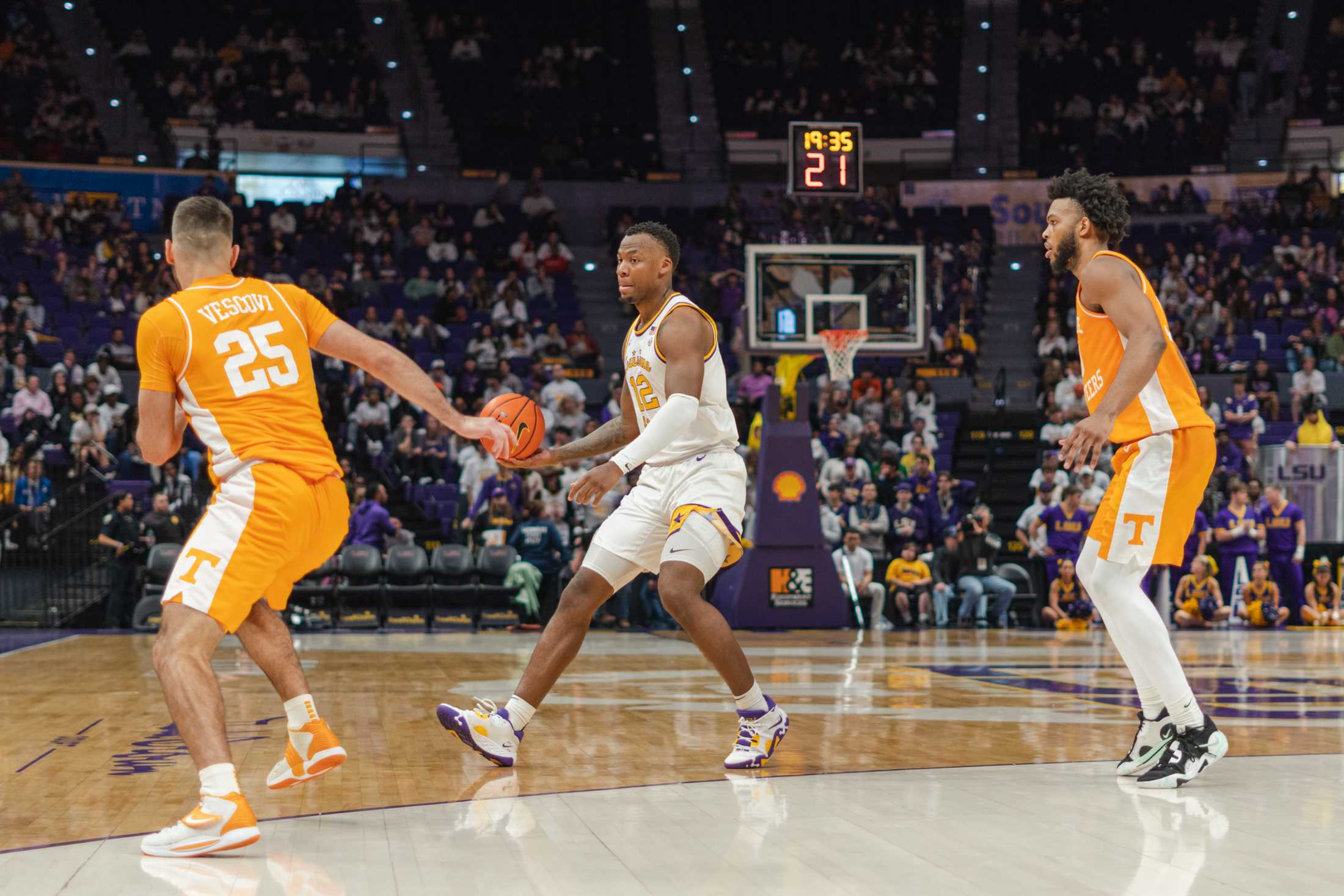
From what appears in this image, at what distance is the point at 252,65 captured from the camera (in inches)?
1115

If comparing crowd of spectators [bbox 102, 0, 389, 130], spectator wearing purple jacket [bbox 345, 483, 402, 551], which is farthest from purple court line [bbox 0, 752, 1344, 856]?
crowd of spectators [bbox 102, 0, 389, 130]

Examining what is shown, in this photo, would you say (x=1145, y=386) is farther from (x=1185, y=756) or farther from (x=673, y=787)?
(x=673, y=787)

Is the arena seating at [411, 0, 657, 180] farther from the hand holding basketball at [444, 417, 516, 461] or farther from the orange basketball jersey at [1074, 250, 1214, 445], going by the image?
the hand holding basketball at [444, 417, 516, 461]

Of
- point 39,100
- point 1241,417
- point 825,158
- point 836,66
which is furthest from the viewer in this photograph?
point 836,66

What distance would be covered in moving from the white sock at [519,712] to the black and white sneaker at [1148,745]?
212cm

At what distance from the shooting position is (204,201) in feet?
14.8

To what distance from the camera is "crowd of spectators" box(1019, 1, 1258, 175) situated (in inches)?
1085

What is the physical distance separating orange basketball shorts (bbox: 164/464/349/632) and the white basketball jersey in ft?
4.80

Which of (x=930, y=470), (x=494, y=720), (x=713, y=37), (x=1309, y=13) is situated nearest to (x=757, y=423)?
(x=930, y=470)

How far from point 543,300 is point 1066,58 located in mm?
13341

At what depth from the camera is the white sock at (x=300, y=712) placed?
4.52 metres

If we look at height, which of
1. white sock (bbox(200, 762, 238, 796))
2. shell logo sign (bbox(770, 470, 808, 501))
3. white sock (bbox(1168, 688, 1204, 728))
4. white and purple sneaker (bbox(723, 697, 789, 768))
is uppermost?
shell logo sign (bbox(770, 470, 808, 501))

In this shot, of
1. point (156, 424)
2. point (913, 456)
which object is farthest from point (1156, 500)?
point (913, 456)

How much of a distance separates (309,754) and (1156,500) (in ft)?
9.73
